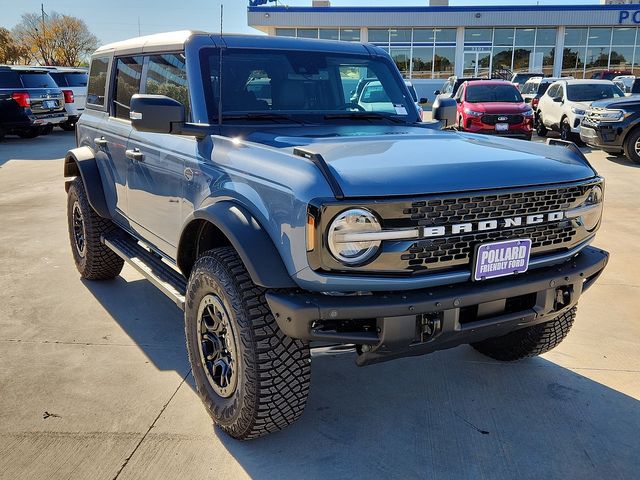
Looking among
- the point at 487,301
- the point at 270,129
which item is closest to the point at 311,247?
the point at 487,301

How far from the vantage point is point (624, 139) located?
1185 centimetres

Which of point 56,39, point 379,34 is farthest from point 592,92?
point 56,39

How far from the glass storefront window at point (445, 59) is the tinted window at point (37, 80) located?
24.0 meters

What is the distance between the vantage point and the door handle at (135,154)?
390 centimetres

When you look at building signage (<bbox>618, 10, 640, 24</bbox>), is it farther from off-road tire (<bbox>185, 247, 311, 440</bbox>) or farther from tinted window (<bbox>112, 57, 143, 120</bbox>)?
off-road tire (<bbox>185, 247, 311, 440</bbox>)

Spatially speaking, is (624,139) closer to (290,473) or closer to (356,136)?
(356,136)

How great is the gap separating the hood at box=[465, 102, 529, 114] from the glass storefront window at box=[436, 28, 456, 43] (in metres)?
22.2

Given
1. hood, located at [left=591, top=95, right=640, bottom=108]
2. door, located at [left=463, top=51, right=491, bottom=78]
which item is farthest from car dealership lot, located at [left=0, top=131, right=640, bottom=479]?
door, located at [left=463, top=51, right=491, bottom=78]

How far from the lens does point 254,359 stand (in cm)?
262

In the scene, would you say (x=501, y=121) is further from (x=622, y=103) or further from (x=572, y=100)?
(x=622, y=103)

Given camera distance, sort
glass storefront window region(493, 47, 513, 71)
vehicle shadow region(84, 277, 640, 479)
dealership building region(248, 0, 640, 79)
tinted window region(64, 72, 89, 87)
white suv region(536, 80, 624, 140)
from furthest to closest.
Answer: glass storefront window region(493, 47, 513, 71) → dealership building region(248, 0, 640, 79) → tinted window region(64, 72, 89, 87) → white suv region(536, 80, 624, 140) → vehicle shadow region(84, 277, 640, 479)

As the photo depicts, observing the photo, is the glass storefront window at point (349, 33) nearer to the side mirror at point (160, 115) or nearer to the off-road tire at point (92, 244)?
the off-road tire at point (92, 244)

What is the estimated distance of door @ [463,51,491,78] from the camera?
35.1 m

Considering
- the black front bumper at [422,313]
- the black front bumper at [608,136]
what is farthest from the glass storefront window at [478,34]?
the black front bumper at [422,313]
